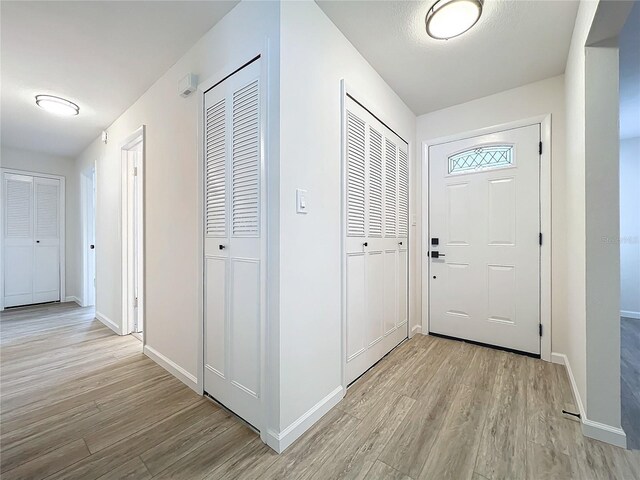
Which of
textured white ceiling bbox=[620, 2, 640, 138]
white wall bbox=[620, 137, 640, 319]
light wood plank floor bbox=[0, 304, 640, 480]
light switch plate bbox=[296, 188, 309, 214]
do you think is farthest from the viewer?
white wall bbox=[620, 137, 640, 319]

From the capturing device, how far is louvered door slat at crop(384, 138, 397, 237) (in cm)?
246

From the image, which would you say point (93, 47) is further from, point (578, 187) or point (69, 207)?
point (69, 207)

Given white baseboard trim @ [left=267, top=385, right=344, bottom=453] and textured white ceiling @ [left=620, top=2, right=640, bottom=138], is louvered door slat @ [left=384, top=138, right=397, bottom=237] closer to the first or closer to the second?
white baseboard trim @ [left=267, top=385, right=344, bottom=453]

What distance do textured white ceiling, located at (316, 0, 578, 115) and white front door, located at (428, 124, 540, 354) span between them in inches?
20.6

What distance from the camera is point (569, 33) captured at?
1832 millimetres

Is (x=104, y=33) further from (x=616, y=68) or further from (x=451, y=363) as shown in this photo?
(x=451, y=363)

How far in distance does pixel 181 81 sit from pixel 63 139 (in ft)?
10.4

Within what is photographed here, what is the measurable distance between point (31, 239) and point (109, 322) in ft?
8.32

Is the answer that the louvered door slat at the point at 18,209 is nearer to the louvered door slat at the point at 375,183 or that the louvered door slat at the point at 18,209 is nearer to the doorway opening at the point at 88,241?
the doorway opening at the point at 88,241

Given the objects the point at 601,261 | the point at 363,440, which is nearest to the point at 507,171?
the point at 601,261

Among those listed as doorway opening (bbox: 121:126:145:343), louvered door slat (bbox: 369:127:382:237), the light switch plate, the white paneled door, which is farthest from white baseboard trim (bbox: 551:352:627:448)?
the white paneled door

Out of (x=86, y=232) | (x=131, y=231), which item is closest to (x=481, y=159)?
(x=131, y=231)

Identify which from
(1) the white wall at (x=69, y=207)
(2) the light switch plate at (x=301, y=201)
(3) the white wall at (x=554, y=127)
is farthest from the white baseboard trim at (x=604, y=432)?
(1) the white wall at (x=69, y=207)

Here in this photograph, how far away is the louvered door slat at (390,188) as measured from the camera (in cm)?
246
